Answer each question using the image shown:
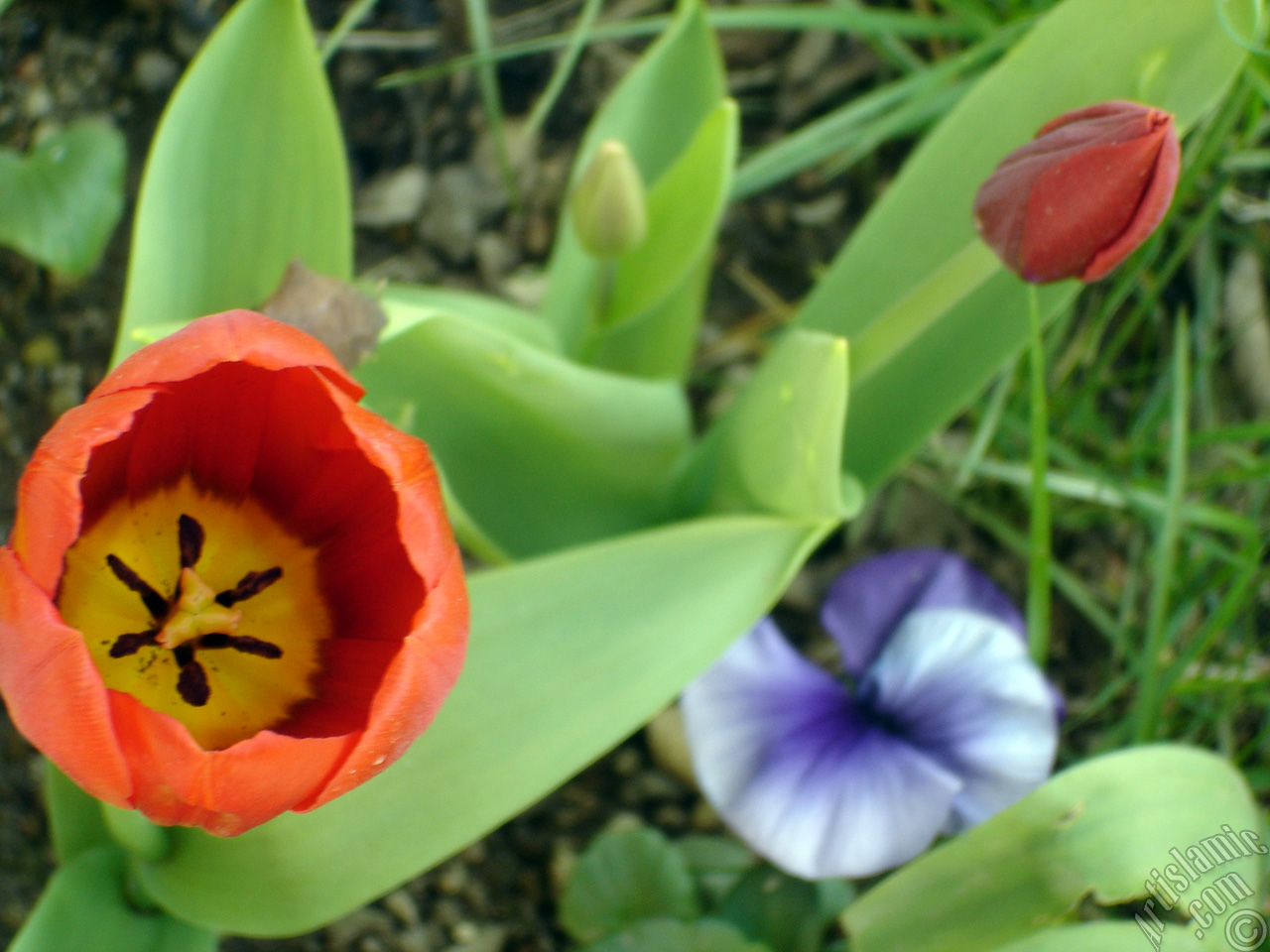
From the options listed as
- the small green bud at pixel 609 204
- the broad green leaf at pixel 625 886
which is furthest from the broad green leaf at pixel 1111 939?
the small green bud at pixel 609 204

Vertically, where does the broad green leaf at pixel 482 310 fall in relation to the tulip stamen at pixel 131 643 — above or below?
above

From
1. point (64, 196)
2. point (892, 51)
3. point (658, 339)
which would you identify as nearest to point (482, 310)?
point (658, 339)

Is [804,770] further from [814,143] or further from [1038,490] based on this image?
[814,143]

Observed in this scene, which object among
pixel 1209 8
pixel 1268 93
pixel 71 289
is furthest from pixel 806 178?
pixel 71 289

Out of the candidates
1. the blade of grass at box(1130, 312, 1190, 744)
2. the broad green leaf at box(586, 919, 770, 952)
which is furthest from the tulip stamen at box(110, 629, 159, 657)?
the blade of grass at box(1130, 312, 1190, 744)

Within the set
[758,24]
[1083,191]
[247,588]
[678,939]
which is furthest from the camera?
[758,24]
